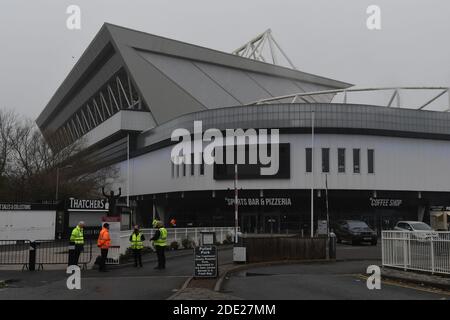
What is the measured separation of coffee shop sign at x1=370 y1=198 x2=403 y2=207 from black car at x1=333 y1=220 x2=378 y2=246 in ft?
54.8

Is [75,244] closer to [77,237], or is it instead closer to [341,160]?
[77,237]

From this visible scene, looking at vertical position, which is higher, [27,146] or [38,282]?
[27,146]

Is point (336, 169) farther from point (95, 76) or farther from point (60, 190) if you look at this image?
point (95, 76)

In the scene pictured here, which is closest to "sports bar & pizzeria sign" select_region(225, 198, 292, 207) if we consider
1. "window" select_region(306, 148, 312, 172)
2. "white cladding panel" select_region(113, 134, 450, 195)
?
"white cladding panel" select_region(113, 134, 450, 195)

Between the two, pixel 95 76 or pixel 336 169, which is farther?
pixel 95 76

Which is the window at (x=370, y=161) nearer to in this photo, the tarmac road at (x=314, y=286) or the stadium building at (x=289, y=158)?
the stadium building at (x=289, y=158)

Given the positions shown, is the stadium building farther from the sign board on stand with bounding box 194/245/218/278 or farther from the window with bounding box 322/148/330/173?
the sign board on stand with bounding box 194/245/218/278

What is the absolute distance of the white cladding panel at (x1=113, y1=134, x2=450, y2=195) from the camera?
51.5 metres

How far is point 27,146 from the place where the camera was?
58.1 meters

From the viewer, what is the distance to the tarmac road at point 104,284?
12.6 m
